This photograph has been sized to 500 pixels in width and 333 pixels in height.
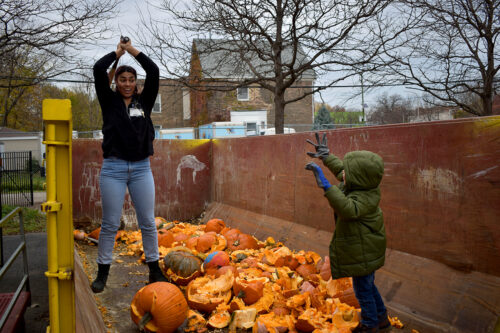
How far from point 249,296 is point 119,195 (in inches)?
62.7

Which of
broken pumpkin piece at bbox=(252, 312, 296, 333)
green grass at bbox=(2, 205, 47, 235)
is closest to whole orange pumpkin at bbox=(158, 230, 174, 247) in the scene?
broken pumpkin piece at bbox=(252, 312, 296, 333)

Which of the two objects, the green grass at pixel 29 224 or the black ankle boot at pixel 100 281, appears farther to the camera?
the green grass at pixel 29 224

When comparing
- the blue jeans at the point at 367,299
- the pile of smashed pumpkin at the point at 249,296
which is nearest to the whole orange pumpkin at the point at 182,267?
the pile of smashed pumpkin at the point at 249,296

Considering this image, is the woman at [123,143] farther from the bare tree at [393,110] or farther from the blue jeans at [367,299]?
the bare tree at [393,110]

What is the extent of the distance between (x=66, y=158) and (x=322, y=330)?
2.45m

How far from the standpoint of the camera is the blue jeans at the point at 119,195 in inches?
142

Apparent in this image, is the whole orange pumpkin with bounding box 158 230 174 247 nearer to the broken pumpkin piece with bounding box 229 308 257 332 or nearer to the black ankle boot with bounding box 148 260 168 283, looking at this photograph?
the black ankle boot with bounding box 148 260 168 283

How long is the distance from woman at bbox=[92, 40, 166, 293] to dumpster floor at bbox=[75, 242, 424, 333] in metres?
0.32

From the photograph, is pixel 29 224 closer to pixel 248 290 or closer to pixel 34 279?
pixel 34 279

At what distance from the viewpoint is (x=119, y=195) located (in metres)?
3.65

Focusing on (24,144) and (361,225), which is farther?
(24,144)

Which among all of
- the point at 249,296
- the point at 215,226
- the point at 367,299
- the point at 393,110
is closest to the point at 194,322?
the point at 249,296

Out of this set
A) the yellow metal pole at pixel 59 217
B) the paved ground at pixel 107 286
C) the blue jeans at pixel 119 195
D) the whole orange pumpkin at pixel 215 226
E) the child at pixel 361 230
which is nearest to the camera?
the yellow metal pole at pixel 59 217

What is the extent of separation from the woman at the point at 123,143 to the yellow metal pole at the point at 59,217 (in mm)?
1518
